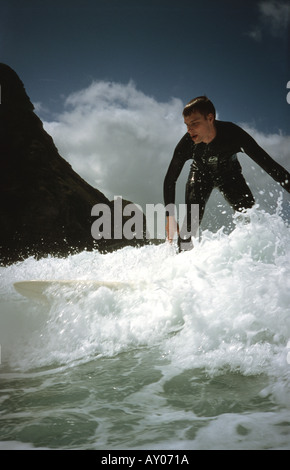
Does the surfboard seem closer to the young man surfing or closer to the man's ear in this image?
the young man surfing

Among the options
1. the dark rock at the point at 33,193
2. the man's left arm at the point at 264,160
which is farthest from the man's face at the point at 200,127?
the dark rock at the point at 33,193

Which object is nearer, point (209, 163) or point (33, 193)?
point (209, 163)

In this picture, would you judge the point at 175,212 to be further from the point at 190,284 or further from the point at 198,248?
the point at 190,284

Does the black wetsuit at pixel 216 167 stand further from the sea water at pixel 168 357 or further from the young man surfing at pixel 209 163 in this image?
the sea water at pixel 168 357

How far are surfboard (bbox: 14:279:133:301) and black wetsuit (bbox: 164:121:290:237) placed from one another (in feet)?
4.22

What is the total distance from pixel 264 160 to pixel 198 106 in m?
1.00

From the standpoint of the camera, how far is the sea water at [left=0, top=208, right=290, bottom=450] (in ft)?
4.50

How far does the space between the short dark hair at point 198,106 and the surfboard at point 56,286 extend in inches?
84.2

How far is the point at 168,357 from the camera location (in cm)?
229

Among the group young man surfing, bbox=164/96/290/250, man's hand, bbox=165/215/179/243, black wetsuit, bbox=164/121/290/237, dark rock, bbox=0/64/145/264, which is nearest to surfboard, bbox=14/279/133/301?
man's hand, bbox=165/215/179/243

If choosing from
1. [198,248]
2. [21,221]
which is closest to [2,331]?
[198,248]

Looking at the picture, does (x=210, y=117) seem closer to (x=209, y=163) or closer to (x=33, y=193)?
Answer: (x=209, y=163)

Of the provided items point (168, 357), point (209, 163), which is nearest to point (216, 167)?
point (209, 163)

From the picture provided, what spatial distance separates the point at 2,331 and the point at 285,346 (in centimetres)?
320
